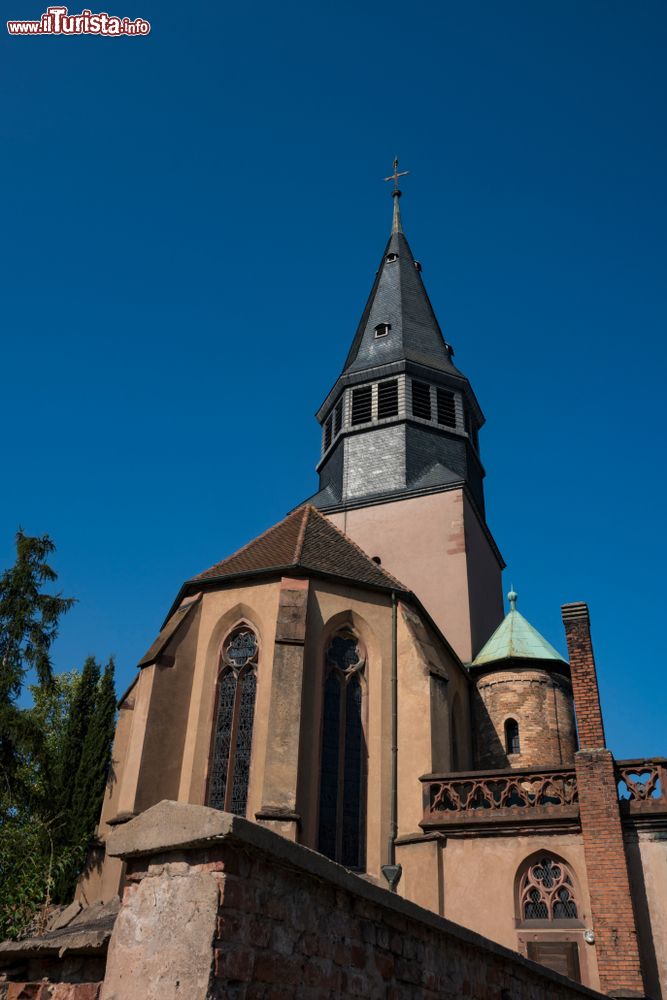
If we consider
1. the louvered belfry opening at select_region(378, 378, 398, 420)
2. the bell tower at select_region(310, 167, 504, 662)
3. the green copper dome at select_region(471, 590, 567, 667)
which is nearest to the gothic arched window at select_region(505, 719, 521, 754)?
the green copper dome at select_region(471, 590, 567, 667)

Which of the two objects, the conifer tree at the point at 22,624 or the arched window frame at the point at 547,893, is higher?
the conifer tree at the point at 22,624

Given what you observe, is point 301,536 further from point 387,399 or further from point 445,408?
point 445,408

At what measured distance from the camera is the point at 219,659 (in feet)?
54.3

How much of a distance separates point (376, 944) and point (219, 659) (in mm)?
12205

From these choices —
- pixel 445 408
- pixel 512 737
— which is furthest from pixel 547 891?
pixel 445 408

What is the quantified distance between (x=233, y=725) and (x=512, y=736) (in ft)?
25.7

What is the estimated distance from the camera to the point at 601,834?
13.1 metres

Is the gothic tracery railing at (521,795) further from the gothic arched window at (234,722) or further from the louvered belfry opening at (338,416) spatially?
the louvered belfry opening at (338,416)

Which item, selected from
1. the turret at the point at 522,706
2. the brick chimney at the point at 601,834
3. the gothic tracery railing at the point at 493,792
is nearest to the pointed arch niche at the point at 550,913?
the brick chimney at the point at 601,834

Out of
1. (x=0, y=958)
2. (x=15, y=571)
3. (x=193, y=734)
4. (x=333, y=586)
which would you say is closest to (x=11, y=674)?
(x=15, y=571)

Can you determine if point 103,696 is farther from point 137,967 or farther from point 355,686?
point 137,967

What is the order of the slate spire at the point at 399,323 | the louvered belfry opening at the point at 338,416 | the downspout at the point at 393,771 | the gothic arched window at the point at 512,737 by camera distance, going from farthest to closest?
the slate spire at the point at 399,323, the louvered belfry opening at the point at 338,416, the gothic arched window at the point at 512,737, the downspout at the point at 393,771

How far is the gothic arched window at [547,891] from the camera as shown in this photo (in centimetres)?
1300

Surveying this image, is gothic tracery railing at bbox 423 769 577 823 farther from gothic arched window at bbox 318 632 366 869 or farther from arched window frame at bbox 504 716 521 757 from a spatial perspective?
arched window frame at bbox 504 716 521 757
